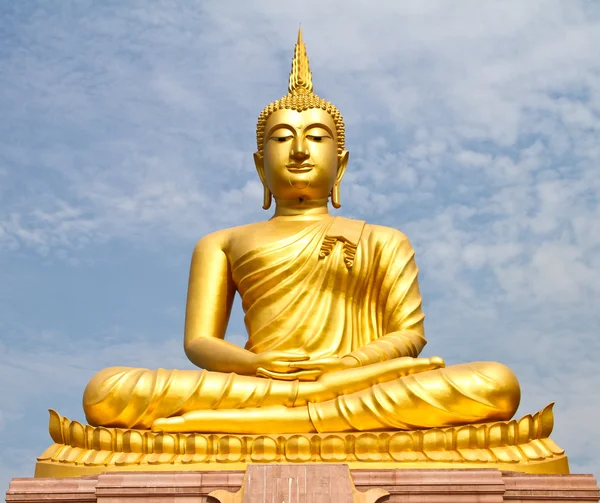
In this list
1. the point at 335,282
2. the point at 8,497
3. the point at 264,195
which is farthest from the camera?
the point at 264,195

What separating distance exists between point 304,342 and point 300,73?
3.01 m

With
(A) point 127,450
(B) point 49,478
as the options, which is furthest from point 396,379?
(B) point 49,478

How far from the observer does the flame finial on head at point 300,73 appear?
9.88 m

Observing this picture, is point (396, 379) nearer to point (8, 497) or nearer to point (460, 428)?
point (460, 428)

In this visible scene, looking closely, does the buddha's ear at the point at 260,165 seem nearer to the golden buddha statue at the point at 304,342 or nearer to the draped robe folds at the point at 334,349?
the golden buddha statue at the point at 304,342

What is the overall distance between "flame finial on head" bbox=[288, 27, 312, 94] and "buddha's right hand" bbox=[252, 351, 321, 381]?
3098 millimetres

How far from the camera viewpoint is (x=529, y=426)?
694 centimetres

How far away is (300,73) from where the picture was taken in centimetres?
1002

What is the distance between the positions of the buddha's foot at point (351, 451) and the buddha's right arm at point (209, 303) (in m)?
1.13

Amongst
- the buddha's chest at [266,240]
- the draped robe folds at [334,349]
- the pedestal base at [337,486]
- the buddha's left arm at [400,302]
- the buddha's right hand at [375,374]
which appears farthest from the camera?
the buddha's chest at [266,240]

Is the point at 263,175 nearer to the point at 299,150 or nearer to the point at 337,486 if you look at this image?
the point at 299,150

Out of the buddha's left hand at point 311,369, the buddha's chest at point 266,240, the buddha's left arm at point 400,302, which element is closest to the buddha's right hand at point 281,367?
the buddha's left hand at point 311,369

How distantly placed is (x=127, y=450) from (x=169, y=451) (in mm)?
316

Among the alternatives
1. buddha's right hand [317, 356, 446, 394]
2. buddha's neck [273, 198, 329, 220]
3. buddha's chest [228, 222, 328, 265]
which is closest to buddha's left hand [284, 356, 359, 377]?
buddha's right hand [317, 356, 446, 394]
